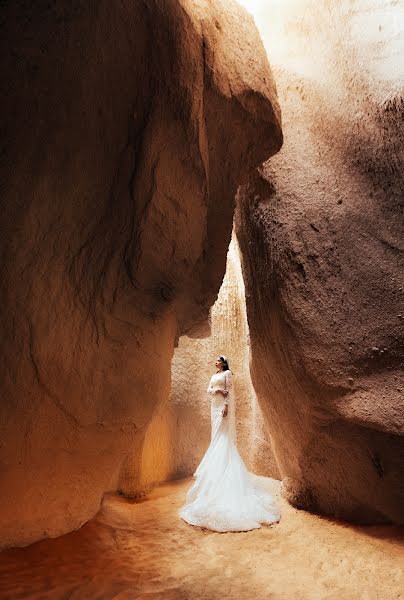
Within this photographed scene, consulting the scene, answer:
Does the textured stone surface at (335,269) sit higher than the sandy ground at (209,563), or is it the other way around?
the textured stone surface at (335,269)

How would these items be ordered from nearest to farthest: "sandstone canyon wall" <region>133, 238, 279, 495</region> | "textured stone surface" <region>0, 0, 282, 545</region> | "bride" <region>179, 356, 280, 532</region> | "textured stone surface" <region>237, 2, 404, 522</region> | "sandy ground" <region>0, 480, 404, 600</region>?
"textured stone surface" <region>0, 0, 282, 545</region>, "sandy ground" <region>0, 480, 404, 600</region>, "textured stone surface" <region>237, 2, 404, 522</region>, "bride" <region>179, 356, 280, 532</region>, "sandstone canyon wall" <region>133, 238, 279, 495</region>

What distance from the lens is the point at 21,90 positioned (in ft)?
8.34

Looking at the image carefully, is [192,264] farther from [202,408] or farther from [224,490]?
[202,408]

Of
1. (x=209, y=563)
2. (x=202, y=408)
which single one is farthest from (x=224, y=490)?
(x=202, y=408)

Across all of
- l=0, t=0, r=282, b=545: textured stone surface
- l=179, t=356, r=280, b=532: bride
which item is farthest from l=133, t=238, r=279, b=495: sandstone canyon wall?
l=0, t=0, r=282, b=545: textured stone surface

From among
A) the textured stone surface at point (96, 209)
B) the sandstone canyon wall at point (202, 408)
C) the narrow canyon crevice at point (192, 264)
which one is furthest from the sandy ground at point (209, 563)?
the sandstone canyon wall at point (202, 408)

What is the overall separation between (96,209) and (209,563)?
3271mm

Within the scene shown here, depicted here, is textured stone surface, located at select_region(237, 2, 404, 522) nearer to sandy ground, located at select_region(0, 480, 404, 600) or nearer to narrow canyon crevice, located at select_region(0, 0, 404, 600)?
narrow canyon crevice, located at select_region(0, 0, 404, 600)

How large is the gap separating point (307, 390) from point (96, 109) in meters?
3.61

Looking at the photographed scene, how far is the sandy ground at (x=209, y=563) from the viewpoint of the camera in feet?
10.8

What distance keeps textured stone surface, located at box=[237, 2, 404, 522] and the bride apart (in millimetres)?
560

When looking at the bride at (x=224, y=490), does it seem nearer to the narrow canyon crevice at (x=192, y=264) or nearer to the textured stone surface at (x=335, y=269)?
the narrow canyon crevice at (x=192, y=264)

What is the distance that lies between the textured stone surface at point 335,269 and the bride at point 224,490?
22.0 inches

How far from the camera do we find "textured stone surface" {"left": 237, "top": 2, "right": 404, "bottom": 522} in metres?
4.50
